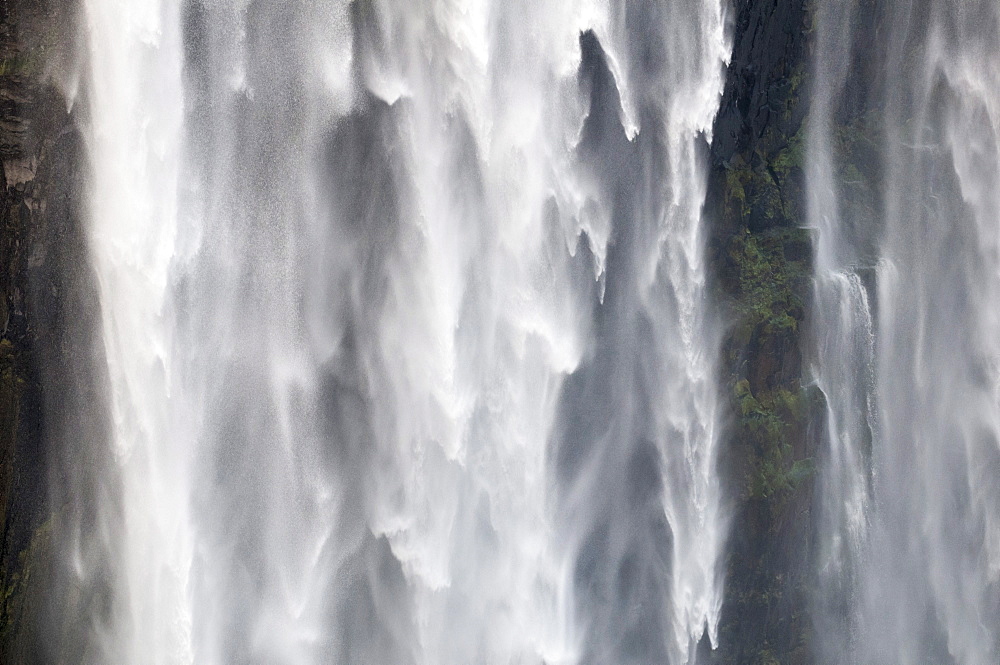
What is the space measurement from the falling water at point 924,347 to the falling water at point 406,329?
1.96 meters

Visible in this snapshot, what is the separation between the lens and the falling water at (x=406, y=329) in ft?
47.2

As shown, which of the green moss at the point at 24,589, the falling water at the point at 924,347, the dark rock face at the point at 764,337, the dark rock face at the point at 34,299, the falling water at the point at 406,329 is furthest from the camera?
the falling water at the point at 924,347

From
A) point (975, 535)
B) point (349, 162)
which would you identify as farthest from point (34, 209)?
point (975, 535)

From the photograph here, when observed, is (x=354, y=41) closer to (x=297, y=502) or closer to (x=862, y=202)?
(x=297, y=502)

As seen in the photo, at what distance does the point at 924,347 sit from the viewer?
17156 mm

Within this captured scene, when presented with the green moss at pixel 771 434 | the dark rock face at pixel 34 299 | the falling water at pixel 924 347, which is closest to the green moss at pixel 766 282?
the falling water at pixel 924 347

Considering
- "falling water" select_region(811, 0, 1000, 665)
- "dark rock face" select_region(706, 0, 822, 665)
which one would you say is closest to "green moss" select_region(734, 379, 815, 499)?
"dark rock face" select_region(706, 0, 822, 665)

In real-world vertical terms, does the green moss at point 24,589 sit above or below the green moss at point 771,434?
below

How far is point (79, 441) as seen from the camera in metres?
14.4

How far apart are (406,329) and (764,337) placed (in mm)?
4362

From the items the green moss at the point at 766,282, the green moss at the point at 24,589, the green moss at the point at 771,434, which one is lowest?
the green moss at the point at 24,589

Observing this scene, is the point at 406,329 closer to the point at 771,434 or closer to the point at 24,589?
the point at 771,434

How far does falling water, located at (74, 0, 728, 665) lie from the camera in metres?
14.4

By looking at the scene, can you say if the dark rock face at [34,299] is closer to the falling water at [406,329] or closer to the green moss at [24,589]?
the green moss at [24,589]
